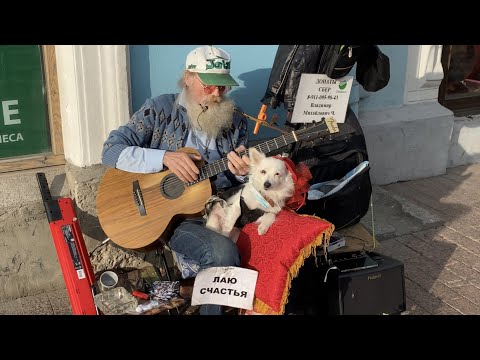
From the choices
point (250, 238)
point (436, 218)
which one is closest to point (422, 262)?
point (436, 218)

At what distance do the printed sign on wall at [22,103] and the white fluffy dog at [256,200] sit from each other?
136cm

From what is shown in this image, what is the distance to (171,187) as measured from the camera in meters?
3.34

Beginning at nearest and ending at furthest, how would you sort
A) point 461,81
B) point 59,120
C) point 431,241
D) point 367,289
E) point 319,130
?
1. point 319,130
2. point 367,289
3. point 59,120
4. point 431,241
5. point 461,81

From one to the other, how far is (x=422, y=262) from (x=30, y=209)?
2.69 meters

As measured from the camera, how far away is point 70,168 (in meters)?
3.82

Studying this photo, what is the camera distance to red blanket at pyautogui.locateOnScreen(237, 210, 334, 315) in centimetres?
298

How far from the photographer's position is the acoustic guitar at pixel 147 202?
10.8 ft

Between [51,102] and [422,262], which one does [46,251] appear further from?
[422,262]

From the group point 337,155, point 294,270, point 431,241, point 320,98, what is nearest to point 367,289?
point 294,270

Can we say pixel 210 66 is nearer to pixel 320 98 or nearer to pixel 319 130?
pixel 319 130

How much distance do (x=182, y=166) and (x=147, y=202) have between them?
0.95 feet

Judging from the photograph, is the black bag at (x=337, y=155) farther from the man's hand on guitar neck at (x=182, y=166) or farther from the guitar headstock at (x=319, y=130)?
the man's hand on guitar neck at (x=182, y=166)

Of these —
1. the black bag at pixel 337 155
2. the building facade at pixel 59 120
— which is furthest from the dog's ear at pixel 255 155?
the building facade at pixel 59 120

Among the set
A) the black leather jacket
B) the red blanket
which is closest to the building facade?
the black leather jacket
